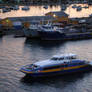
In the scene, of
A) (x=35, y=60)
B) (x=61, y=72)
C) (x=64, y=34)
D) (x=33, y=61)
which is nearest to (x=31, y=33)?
(x=64, y=34)

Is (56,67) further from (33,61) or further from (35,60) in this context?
(35,60)

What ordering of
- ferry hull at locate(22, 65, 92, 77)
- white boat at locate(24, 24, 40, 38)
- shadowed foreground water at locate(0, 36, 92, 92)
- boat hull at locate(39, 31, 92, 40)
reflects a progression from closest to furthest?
shadowed foreground water at locate(0, 36, 92, 92) → ferry hull at locate(22, 65, 92, 77) → boat hull at locate(39, 31, 92, 40) → white boat at locate(24, 24, 40, 38)

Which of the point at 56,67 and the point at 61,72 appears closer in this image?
the point at 56,67

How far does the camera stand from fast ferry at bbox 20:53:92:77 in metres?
31.8

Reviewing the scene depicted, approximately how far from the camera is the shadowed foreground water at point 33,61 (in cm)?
2983

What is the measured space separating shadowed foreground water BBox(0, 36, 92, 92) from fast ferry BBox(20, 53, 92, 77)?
68cm

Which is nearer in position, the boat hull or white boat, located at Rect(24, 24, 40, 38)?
the boat hull

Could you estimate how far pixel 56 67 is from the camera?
107 feet

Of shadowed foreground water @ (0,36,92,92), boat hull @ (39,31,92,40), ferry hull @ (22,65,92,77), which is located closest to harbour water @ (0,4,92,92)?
shadowed foreground water @ (0,36,92,92)

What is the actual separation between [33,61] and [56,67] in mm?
7555

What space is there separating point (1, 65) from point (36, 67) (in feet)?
23.6

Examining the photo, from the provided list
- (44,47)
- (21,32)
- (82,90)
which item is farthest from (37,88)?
(21,32)

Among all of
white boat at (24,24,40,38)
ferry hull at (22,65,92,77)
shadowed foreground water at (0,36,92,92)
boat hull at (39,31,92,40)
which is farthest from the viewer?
white boat at (24,24,40,38)

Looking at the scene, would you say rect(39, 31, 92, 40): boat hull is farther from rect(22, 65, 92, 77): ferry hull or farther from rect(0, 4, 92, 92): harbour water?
rect(22, 65, 92, 77): ferry hull
